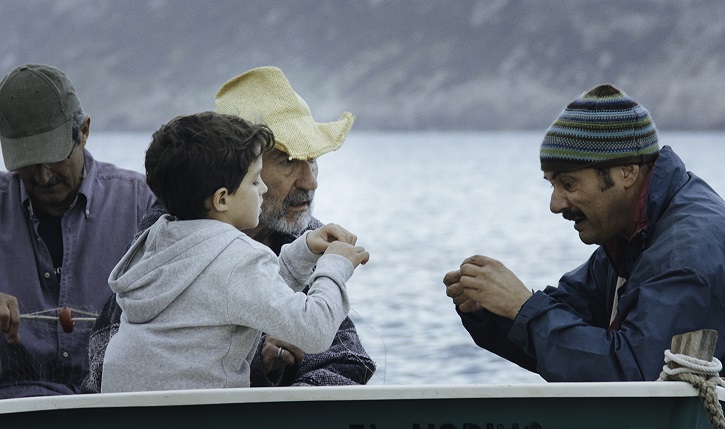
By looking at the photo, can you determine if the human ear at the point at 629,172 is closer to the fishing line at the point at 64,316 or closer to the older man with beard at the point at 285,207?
the older man with beard at the point at 285,207

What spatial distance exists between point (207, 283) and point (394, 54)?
150972 millimetres

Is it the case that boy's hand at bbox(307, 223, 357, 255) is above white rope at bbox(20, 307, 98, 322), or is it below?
above

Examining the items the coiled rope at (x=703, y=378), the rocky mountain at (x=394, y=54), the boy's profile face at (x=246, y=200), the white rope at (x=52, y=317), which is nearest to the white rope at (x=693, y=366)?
the coiled rope at (x=703, y=378)

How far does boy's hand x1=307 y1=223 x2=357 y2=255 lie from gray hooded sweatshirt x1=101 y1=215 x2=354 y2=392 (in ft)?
0.58

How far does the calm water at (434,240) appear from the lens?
42.6 feet

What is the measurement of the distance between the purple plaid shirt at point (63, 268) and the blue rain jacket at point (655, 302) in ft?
5.58

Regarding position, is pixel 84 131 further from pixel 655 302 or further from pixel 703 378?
pixel 703 378

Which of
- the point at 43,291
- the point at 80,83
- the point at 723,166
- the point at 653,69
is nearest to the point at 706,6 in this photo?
the point at 653,69

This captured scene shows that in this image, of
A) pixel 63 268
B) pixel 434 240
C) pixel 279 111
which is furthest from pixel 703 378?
pixel 434 240

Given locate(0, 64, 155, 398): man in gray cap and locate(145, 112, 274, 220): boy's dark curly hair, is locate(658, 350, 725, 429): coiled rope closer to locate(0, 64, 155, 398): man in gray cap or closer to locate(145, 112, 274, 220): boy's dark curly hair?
locate(145, 112, 274, 220): boy's dark curly hair

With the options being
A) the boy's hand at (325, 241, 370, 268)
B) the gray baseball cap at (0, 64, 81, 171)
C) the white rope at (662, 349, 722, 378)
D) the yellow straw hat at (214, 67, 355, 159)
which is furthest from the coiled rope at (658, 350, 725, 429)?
the gray baseball cap at (0, 64, 81, 171)

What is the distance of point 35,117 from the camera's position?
434 centimetres

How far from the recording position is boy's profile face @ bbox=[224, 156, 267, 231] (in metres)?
3.04

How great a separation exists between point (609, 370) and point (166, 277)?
1.22m
